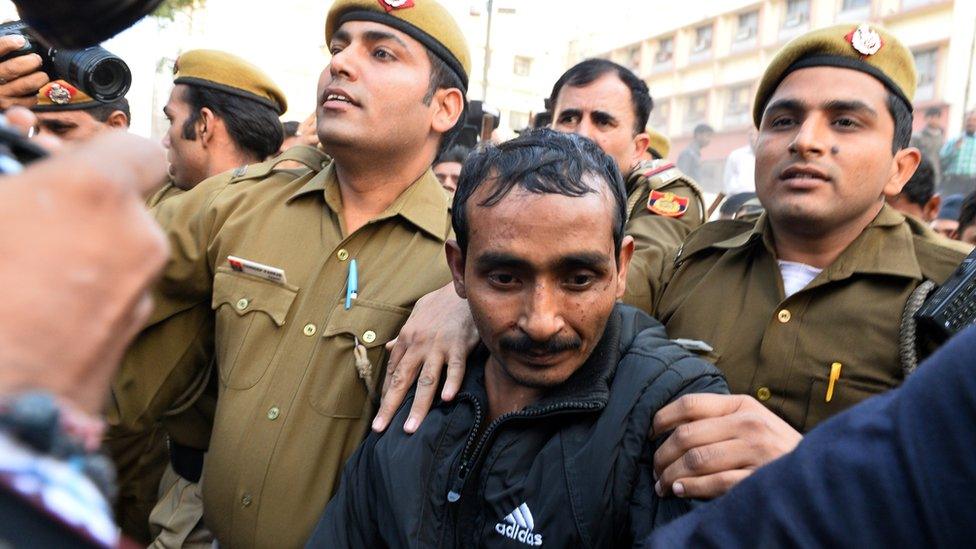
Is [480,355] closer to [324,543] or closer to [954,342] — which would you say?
[324,543]

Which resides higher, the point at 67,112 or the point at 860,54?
the point at 860,54

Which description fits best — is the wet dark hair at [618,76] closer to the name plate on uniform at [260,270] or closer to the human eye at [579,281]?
the name plate on uniform at [260,270]

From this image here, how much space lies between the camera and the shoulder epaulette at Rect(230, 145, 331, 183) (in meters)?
2.71

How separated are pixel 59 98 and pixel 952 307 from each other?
13.8 feet

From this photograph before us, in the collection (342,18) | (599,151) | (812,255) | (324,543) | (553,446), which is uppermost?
(342,18)

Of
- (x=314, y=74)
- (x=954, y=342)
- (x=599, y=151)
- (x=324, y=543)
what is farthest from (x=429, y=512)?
(x=314, y=74)

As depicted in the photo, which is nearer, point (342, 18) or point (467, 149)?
point (342, 18)

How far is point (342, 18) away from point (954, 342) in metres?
2.26

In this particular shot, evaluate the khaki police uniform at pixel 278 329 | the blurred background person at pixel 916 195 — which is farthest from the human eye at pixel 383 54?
the blurred background person at pixel 916 195

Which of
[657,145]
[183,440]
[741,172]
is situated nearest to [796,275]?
[183,440]

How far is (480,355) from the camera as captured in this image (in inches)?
82.3

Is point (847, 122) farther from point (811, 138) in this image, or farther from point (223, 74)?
point (223, 74)

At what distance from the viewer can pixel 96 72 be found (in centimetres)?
263

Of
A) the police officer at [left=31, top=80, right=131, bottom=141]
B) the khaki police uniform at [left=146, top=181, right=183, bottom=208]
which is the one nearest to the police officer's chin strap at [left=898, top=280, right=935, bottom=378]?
the khaki police uniform at [left=146, top=181, right=183, bottom=208]
